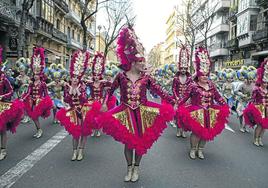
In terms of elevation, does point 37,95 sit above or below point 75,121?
above

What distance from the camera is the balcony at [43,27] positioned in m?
25.8

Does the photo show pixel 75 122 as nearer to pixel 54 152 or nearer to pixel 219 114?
pixel 54 152

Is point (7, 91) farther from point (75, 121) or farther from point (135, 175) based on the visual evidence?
point (135, 175)

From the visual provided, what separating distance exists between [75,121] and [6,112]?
126 centimetres

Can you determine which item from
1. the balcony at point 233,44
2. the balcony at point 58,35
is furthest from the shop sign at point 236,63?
the balcony at point 58,35

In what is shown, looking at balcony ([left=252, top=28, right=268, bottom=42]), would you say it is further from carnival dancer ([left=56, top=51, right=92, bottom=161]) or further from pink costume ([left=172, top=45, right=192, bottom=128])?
carnival dancer ([left=56, top=51, right=92, bottom=161])

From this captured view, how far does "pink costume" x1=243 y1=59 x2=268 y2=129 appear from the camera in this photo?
659 cm

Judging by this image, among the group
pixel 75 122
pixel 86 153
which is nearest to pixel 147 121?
pixel 75 122

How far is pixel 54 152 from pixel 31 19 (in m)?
21.5

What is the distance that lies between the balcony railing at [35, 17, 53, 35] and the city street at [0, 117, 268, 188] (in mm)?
20847

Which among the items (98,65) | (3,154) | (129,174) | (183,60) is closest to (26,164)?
(3,154)

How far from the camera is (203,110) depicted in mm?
5484

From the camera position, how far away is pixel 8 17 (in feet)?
58.0

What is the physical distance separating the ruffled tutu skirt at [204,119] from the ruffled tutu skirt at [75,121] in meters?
1.83
